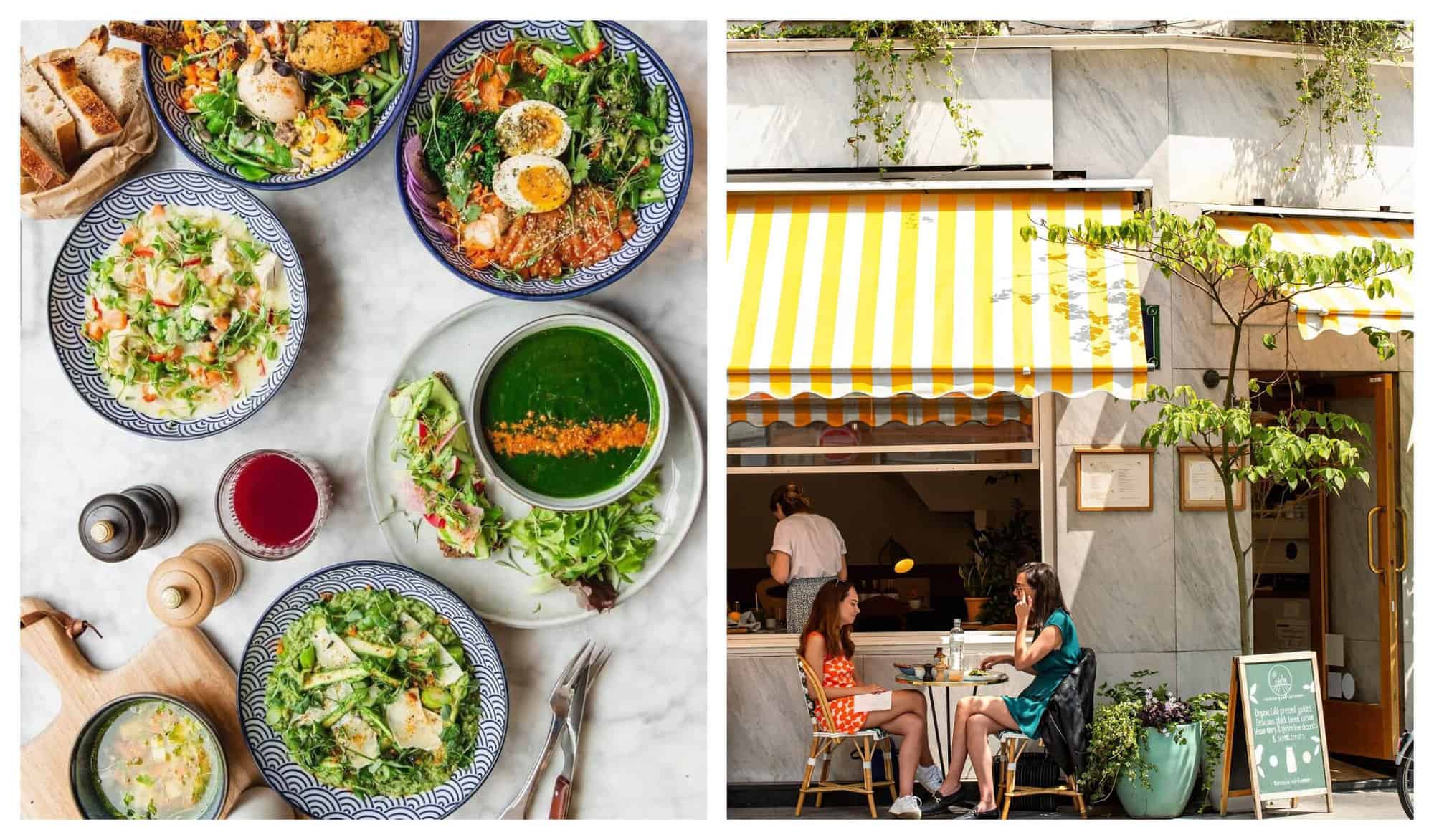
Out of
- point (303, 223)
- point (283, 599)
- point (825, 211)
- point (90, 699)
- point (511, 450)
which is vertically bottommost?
point (90, 699)

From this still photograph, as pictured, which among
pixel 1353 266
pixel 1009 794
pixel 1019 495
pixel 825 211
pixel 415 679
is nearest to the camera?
pixel 415 679

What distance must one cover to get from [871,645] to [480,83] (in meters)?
4.65

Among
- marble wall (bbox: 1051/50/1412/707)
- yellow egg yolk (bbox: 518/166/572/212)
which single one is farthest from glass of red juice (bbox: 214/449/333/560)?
marble wall (bbox: 1051/50/1412/707)

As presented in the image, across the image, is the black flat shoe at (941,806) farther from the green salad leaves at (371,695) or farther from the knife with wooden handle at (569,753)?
the green salad leaves at (371,695)

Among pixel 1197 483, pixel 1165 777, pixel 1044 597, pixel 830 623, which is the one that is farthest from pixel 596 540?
pixel 1197 483

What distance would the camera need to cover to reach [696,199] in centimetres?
318

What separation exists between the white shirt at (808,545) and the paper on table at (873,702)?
34.0 inches

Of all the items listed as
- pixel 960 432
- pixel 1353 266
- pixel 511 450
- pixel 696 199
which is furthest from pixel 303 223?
pixel 1353 266

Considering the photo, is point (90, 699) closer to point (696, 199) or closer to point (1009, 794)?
point (696, 199)

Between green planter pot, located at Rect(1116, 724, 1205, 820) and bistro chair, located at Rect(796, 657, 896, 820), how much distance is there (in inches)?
51.4

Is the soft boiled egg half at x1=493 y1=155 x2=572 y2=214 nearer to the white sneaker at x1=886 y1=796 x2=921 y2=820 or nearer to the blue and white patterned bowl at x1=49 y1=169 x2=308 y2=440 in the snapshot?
the blue and white patterned bowl at x1=49 y1=169 x2=308 y2=440

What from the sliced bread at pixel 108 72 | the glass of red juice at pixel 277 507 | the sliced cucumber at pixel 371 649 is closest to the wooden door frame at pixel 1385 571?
the sliced cucumber at pixel 371 649

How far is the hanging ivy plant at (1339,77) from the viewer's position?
273 inches

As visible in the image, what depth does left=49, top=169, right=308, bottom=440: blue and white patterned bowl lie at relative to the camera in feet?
10.2
